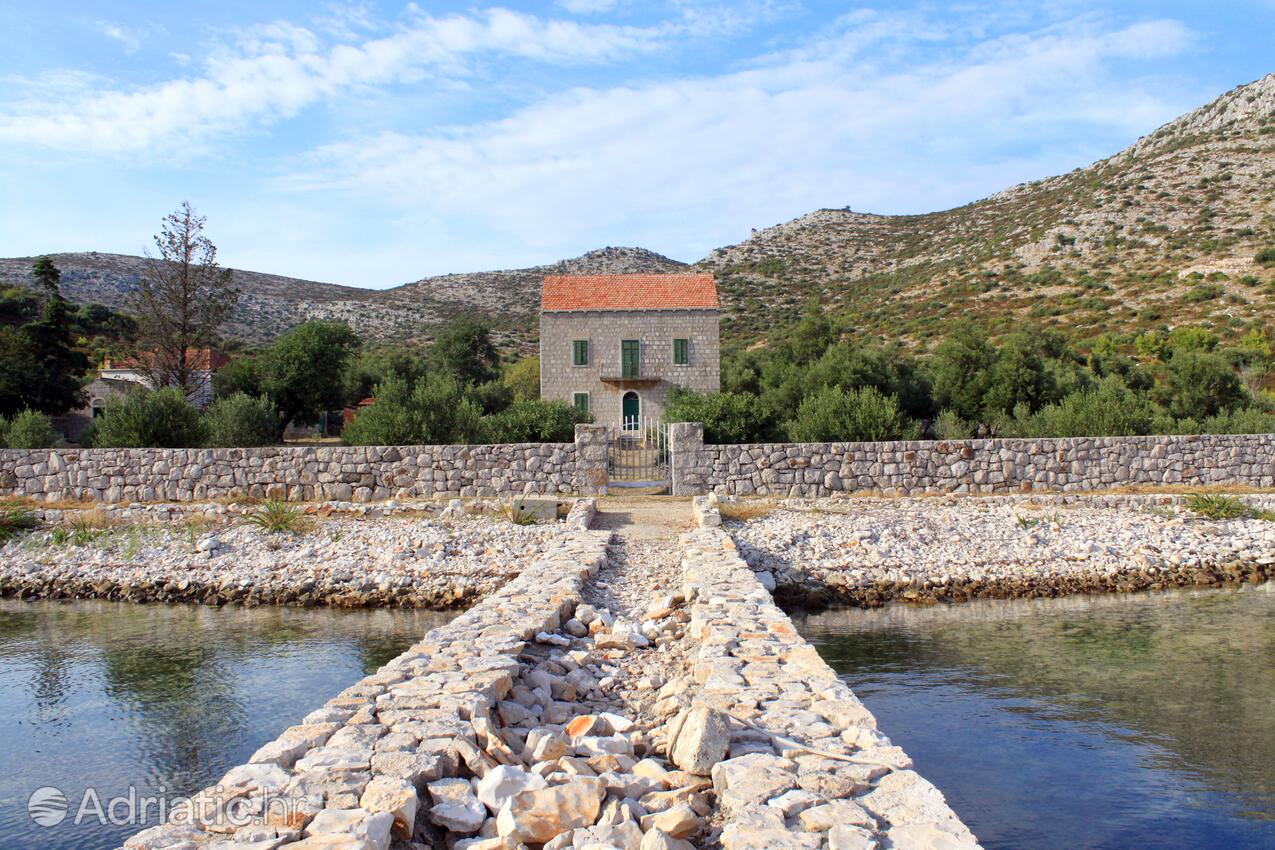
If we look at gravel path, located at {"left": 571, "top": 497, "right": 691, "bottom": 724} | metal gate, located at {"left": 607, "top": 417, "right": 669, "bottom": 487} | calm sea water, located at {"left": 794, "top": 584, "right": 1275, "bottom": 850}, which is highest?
metal gate, located at {"left": 607, "top": 417, "right": 669, "bottom": 487}

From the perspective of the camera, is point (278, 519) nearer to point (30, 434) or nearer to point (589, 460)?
point (589, 460)

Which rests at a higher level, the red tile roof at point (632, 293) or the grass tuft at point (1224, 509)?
the red tile roof at point (632, 293)

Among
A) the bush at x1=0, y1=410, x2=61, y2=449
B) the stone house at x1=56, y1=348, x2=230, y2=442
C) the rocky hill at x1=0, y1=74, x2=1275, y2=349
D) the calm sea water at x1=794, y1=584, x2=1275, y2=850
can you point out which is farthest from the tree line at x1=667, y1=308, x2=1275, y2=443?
the stone house at x1=56, y1=348, x2=230, y2=442

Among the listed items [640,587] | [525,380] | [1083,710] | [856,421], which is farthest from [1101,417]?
[525,380]

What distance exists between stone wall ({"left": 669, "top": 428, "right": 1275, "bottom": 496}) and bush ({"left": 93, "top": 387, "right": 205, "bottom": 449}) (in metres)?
10.2

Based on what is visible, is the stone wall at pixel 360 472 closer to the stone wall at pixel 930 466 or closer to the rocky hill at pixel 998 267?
the stone wall at pixel 930 466

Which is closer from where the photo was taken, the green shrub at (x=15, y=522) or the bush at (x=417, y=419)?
the green shrub at (x=15, y=522)

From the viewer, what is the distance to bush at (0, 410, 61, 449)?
19641 millimetres

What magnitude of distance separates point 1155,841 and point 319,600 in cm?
935

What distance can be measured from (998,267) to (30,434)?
4493 cm

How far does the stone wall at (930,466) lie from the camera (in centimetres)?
1541

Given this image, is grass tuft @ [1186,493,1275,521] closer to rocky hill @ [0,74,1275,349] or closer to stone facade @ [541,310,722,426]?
stone facade @ [541,310,722,426]

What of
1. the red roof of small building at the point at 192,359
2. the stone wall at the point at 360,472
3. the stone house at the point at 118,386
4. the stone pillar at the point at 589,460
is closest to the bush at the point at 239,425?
the stone wall at the point at 360,472

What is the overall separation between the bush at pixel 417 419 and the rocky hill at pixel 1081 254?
29.2m
